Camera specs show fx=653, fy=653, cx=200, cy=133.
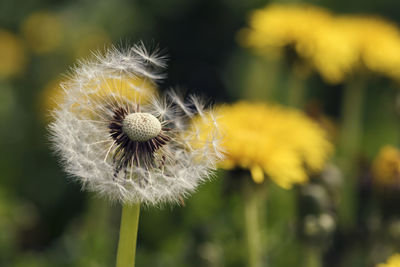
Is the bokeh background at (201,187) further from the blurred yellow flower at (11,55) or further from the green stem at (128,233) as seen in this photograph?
the green stem at (128,233)

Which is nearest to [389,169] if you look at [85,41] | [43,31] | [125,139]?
[125,139]

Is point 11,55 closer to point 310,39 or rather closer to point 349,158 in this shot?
point 310,39

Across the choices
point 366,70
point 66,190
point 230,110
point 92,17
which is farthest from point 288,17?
point 92,17

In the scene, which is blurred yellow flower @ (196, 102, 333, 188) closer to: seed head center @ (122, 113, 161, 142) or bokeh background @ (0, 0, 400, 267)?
bokeh background @ (0, 0, 400, 267)

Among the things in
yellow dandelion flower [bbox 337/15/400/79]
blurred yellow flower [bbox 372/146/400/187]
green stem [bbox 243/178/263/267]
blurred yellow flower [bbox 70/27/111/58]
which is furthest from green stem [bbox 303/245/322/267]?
blurred yellow flower [bbox 70/27/111/58]

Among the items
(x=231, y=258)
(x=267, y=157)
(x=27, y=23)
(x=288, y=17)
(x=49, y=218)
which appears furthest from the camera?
(x=27, y=23)

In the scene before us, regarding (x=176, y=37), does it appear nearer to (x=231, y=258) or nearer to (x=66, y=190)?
(x=66, y=190)
